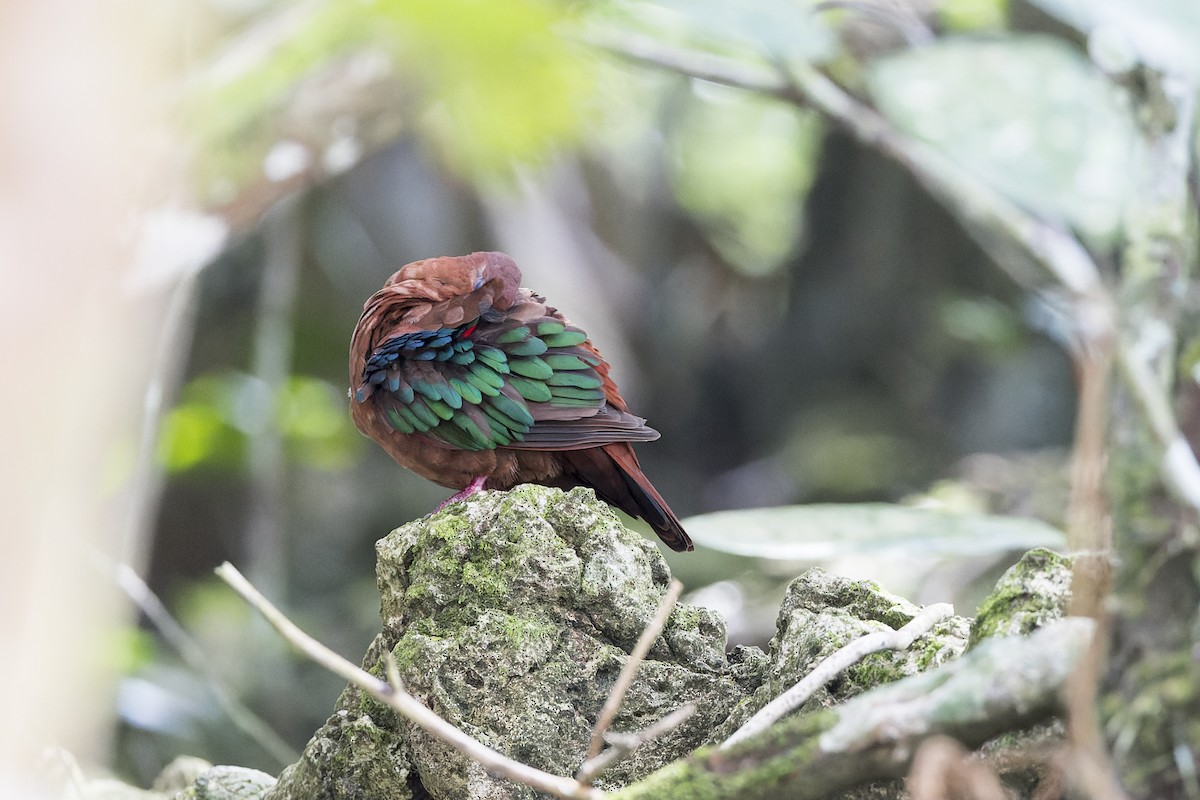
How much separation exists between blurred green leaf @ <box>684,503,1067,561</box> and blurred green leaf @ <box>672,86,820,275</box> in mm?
7875

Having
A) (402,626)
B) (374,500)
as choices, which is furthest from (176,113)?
(374,500)

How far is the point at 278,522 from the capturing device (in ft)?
29.5

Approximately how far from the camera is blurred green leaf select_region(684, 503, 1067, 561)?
3084 mm

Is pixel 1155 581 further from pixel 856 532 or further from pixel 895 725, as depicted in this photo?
pixel 856 532

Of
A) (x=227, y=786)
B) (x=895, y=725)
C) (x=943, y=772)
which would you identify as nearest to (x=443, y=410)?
(x=227, y=786)

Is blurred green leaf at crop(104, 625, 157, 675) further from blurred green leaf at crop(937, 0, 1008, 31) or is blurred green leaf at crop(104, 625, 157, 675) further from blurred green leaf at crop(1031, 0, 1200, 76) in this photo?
blurred green leaf at crop(1031, 0, 1200, 76)

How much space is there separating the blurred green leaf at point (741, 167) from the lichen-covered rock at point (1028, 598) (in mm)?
8806

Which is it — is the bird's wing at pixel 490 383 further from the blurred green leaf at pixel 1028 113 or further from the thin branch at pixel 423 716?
the thin branch at pixel 423 716

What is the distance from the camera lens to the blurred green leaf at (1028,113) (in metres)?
2.92

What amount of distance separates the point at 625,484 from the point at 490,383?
1.75 ft

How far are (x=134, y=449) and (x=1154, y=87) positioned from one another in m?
4.21

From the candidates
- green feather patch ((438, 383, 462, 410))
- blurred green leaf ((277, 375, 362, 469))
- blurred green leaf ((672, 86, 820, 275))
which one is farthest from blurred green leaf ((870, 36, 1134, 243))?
blurred green leaf ((672, 86, 820, 275))

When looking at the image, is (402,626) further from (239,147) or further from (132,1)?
(239,147)

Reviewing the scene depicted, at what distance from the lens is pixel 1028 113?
3.06 meters
